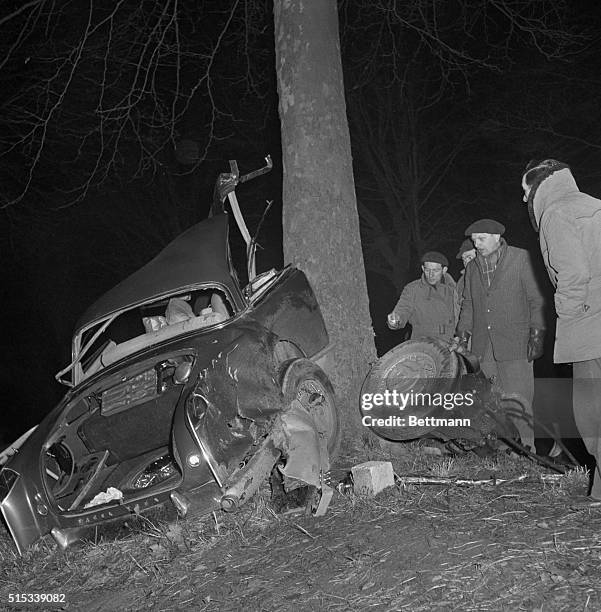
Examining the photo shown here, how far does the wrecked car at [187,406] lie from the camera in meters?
4.35

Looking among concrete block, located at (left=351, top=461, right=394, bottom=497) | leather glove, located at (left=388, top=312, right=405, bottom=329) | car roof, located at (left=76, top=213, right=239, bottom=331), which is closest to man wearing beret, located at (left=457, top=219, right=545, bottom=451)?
leather glove, located at (left=388, top=312, right=405, bottom=329)

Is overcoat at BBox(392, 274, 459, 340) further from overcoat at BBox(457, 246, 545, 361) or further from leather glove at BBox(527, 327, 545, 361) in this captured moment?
leather glove at BBox(527, 327, 545, 361)

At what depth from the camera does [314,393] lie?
5.19 m

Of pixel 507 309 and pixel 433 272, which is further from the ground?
pixel 433 272

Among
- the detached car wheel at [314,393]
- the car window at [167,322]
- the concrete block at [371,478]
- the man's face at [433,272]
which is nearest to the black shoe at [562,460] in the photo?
the concrete block at [371,478]

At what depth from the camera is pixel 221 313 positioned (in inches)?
207

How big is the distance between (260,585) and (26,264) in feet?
82.6

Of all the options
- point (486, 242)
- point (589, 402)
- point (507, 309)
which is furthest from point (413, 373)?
point (589, 402)

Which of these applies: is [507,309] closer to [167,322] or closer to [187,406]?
[167,322]

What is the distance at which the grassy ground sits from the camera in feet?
9.66

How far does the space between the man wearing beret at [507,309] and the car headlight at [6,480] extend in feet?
12.3

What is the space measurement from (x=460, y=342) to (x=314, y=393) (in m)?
1.62

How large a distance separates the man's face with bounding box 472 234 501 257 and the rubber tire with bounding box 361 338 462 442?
3.42 ft

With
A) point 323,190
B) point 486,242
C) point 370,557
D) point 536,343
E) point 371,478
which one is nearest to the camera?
point 370,557
